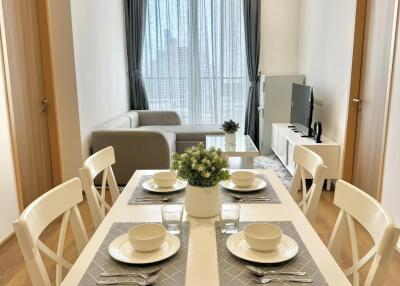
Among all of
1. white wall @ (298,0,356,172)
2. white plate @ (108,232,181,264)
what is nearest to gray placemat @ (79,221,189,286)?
white plate @ (108,232,181,264)

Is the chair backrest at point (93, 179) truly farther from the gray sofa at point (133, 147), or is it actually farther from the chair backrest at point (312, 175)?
the gray sofa at point (133, 147)

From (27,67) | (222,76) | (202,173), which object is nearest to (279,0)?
(222,76)

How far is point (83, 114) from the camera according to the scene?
3.88 meters

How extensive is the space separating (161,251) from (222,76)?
Result: 5047 millimetres

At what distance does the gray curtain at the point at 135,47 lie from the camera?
577 centimetres

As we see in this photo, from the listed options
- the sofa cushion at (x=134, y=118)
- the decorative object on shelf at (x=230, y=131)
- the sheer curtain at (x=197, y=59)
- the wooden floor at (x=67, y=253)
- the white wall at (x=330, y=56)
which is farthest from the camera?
the sheer curtain at (x=197, y=59)

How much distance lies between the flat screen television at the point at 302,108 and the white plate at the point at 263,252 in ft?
10.4

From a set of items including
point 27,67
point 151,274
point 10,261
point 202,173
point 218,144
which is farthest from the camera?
point 218,144

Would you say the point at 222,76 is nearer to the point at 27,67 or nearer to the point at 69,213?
the point at 27,67

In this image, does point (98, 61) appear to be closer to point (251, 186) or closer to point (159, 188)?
point (159, 188)

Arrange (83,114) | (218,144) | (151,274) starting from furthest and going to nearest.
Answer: (218,144), (83,114), (151,274)

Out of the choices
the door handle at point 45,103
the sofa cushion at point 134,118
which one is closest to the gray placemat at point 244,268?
the door handle at point 45,103

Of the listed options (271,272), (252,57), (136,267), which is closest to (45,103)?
(136,267)

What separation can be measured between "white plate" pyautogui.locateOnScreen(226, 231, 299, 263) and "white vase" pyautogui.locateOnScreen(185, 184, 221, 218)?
218mm
